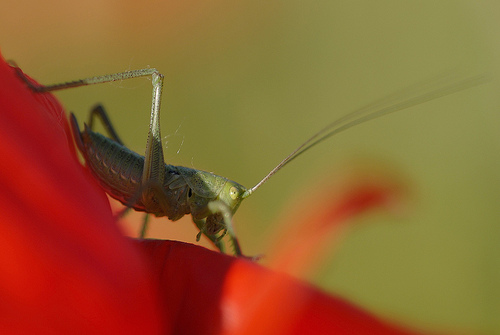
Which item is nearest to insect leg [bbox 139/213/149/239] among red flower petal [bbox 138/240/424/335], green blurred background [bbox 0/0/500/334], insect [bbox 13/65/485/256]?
insect [bbox 13/65/485/256]

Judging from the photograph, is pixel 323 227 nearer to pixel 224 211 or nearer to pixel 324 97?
pixel 224 211

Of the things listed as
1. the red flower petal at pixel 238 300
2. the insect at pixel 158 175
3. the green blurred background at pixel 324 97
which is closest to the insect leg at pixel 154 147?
the insect at pixel 158 175

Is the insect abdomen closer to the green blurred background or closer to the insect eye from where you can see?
the insect eye

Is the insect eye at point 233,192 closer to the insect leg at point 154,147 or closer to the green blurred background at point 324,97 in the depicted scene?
the insect leg at point 154,147

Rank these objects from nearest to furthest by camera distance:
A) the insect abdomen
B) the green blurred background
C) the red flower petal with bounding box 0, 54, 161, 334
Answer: the red flower petal with bounding box 0, 54, 161, 334 → the insect abdomen → the green blurred background

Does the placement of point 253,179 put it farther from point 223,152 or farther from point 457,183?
point 457,183

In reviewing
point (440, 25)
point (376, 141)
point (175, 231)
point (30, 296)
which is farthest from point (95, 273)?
point (440, 25)

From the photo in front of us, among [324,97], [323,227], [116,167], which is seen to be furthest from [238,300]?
[324,97]
